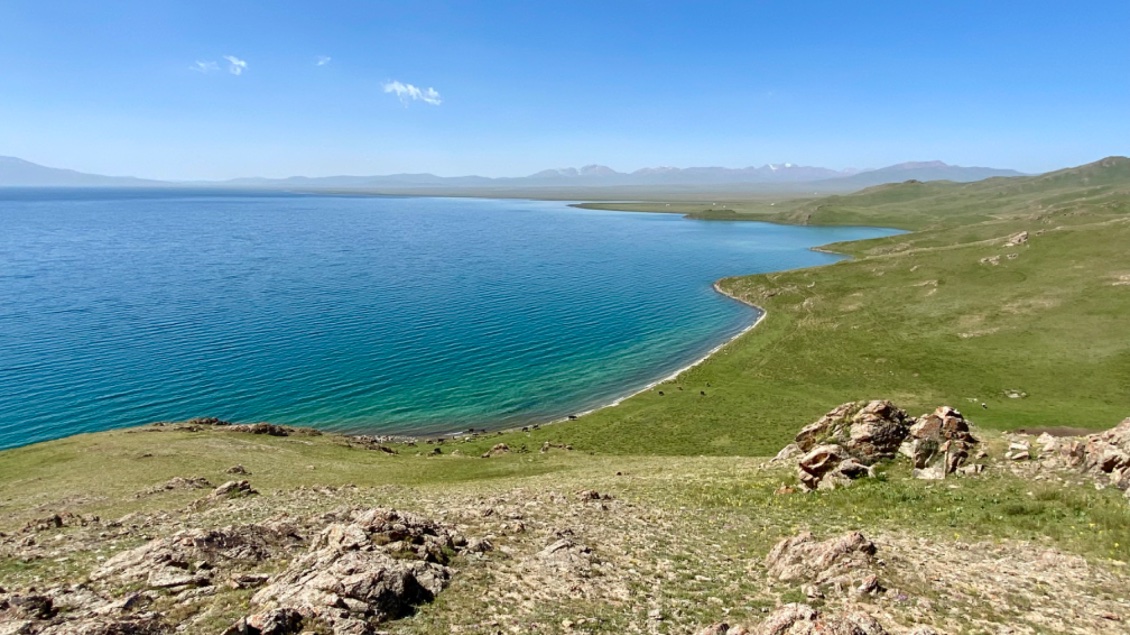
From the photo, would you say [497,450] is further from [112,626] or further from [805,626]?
[805,626]

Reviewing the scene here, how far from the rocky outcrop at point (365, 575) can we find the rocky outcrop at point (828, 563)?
574 inches

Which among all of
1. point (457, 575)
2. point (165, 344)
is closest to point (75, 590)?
point (457, 575)

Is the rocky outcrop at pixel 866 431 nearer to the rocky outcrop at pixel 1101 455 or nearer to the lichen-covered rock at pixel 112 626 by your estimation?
the rocky outcrop at pixel 1101 455

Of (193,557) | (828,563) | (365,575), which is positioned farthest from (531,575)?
(193,557)

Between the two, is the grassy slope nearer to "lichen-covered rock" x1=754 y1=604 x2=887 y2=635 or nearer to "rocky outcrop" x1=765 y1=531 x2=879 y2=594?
"rocky outcrop" x1=765 y1=531 x2=879 y2=594

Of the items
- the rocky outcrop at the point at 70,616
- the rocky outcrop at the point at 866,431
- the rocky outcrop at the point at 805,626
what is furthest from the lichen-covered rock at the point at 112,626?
the rocky outcrop at the point at 866,431

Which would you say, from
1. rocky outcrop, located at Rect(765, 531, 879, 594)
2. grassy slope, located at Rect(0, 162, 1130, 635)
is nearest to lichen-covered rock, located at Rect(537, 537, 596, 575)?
grassy slope, located at Rect(0, 162, 1130, 635)

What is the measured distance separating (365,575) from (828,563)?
18.9m

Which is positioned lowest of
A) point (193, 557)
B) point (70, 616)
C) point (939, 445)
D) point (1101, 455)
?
point (939, 445)

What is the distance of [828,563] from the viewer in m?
22.8

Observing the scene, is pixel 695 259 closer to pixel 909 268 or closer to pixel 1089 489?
pixel 909 268

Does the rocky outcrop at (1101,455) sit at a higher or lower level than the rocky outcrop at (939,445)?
higher

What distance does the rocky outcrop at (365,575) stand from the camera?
17.8 m

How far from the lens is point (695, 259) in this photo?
187 m
